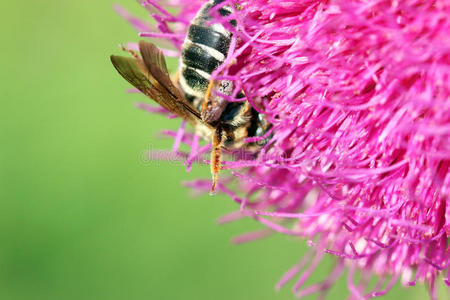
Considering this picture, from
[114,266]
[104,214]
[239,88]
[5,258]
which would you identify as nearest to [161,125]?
[104,214]

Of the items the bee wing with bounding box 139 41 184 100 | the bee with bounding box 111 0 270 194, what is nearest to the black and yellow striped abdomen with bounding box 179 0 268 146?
the bee with bounding box 111 0 270 194

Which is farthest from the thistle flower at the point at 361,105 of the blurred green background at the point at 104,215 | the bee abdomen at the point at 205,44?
the blurred green background at the point at 104,215

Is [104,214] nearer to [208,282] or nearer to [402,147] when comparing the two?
[208,282]

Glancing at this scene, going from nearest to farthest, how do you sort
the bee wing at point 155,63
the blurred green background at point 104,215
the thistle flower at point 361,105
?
the thistle flower at point 361,105
the bee wing at point 155,63
the blurred green background at point 104,215

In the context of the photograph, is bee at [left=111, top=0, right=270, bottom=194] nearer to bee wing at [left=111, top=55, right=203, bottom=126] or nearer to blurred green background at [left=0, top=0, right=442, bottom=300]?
bee wing at [left=111, top=55, right=203, bottom=126]

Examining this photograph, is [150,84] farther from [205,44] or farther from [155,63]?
[205,44]

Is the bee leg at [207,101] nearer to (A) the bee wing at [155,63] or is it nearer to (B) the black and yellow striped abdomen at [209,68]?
(B) the black and yellow striped abdomen at [209,68]

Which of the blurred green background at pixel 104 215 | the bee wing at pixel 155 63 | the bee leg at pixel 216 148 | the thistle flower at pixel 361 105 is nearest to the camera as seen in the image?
the thistle flower at pixel 361 105
